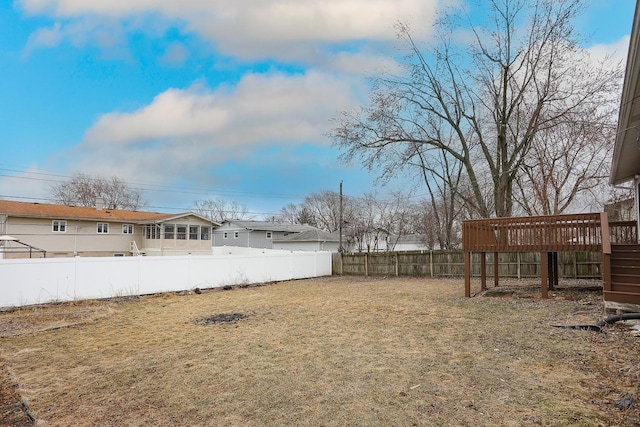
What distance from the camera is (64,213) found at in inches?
858

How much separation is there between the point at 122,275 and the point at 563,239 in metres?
12.4

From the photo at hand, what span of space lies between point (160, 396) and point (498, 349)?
13.7ft

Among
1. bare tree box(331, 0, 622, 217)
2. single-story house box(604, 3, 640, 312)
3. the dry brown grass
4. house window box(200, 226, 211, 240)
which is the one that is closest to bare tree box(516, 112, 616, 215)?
bare tree box(331, 0, 622, 217)

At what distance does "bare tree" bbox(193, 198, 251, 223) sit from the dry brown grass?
42.8 metres

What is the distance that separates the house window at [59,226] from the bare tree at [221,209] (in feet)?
91.9

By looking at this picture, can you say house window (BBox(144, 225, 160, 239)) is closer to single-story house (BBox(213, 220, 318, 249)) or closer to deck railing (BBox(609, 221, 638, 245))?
single-story house (BBox(213, 220, 318, 249))

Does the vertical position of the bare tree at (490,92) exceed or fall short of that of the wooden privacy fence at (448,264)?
it exceeds it

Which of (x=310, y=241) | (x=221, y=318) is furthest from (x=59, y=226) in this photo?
(x=221, y=318)

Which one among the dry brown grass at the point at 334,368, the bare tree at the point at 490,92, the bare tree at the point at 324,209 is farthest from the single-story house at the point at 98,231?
the bare tree at the point at 324,209

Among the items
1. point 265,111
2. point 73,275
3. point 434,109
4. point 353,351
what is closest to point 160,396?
point 353,351

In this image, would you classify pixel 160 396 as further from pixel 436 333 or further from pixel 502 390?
pixel 436 333

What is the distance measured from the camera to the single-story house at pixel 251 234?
3222 cm

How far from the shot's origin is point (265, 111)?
1812cm

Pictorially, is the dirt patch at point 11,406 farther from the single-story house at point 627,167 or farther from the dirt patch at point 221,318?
the single-story house at point 627,167
